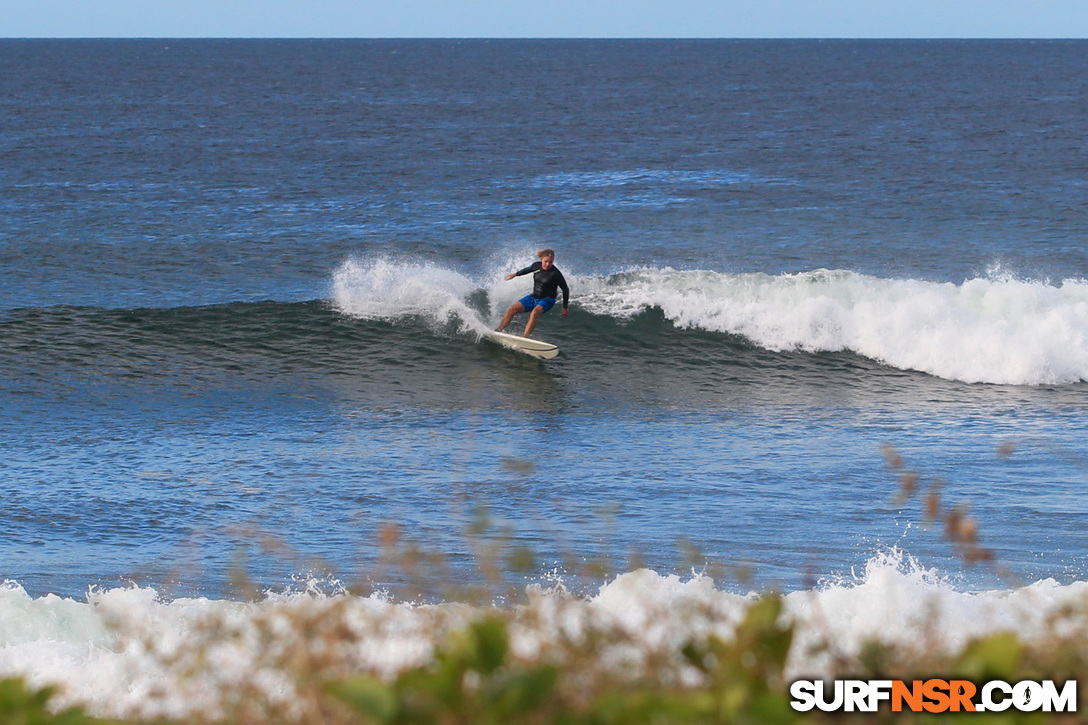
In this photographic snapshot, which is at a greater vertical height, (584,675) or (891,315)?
(891,315)

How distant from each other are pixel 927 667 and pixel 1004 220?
3230 cm

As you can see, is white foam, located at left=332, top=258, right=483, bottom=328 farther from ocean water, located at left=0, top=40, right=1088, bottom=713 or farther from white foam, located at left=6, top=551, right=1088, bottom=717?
white foam, located at left=6, top=551, right=1088, bottom=717

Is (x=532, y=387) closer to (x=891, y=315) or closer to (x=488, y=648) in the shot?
(x=891, y=315)

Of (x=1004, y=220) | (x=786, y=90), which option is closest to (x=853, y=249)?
(x=1004, y=220)

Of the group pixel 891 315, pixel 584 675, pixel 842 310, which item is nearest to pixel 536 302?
pixel 842 310

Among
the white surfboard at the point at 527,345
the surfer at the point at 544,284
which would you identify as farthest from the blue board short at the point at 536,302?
the white surfboard at the point at 527,345

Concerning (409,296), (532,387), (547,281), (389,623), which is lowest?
(389,623)

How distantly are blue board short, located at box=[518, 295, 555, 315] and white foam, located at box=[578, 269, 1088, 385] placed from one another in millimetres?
3688

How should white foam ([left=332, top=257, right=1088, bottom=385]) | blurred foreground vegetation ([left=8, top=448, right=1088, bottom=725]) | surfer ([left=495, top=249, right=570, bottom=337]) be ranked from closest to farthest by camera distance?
blurred foreground vegetation ([left=8, top=448, right=1088, bottom=725]) < surfer ([left=495, top=249, right=570, bottom=337]) < white foam ([left=332, top=257, right=1088, bottom=385])

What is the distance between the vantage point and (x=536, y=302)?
16.2 meters

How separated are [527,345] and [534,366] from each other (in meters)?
0.35

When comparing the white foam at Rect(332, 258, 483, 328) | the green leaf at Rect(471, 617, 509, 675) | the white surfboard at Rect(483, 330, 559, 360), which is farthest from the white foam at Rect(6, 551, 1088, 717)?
the white foam at Rect(332, 258, 483, 328)

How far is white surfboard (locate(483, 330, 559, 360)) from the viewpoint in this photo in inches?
672

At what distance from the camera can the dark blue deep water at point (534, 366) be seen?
388 inches
